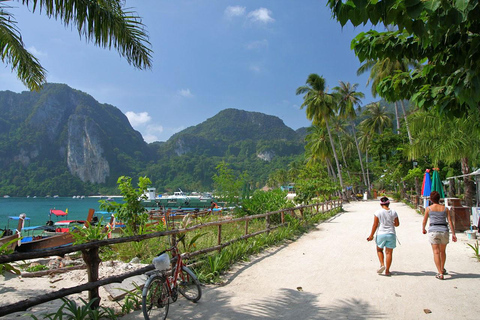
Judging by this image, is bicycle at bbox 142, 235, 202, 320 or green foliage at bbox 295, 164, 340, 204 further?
green foliage at bbox 295, 164, 340, 204

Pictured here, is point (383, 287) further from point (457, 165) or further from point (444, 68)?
point (457, 165)

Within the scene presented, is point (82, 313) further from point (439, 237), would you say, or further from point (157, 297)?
point (439, 237)

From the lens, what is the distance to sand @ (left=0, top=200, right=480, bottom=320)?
3859mm

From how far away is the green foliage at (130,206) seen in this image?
7.53m

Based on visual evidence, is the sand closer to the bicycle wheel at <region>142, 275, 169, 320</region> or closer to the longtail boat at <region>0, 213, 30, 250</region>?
the bicycle wheel at <region>142, 275, 169, 320</region>

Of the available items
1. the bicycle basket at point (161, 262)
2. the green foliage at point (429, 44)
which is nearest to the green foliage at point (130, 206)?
the bicycle basket at point (161, 262)

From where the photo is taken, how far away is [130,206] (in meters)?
7.56

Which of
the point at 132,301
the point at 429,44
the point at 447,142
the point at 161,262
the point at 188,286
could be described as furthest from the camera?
the point at 447,142

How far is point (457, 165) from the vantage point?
21109 millimetres

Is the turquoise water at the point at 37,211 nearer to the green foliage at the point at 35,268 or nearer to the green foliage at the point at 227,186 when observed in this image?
the green foliage at the point at 227,186

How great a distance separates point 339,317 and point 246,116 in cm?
19222

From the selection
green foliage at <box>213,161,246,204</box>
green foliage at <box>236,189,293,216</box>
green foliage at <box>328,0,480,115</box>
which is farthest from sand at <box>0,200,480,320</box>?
green foliage at <box>213,161,246,204</box>

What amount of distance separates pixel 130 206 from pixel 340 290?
5.09 meters

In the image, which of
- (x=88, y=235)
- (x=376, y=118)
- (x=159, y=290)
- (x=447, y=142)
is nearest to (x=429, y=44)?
(x=159, y=290)
